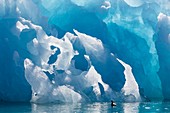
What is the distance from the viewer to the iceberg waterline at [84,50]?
2216 cm

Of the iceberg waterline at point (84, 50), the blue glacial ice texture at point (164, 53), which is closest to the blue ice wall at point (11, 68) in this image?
the iceberg waterline at point (84, 50)

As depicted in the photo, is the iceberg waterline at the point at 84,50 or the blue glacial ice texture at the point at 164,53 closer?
the iceberg waterline at the point at 84,50

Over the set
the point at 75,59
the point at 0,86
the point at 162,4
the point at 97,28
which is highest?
the point at 162,4

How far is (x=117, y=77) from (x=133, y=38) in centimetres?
256

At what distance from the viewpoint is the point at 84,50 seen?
23.3 metres

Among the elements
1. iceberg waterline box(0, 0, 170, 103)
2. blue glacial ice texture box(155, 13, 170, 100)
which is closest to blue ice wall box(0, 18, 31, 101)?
iceberg waterline box(0, 0, 170, 103)

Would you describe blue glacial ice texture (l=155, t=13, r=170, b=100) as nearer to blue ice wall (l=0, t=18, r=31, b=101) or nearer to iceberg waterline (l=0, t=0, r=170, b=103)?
iceberg waterline (l=0, t=0, r=170, b=103)

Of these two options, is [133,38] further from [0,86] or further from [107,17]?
[0,86]

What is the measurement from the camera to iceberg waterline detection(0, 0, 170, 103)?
72.7 feet

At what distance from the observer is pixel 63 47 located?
22.9m

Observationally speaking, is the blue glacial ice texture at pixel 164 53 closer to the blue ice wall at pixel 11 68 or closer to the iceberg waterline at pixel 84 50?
the iceberg waterline at pixel 84 50

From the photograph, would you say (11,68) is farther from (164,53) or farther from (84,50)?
(164,53)

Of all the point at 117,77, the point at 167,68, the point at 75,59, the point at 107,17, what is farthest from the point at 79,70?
the point at 167,68

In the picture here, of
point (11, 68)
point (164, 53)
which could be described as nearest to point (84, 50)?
point (11, 68)
